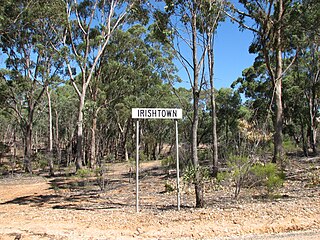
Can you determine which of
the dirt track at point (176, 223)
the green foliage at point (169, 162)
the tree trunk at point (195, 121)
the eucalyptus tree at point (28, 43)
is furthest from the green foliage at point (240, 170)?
the eucalyptus tree at point (28, 43)

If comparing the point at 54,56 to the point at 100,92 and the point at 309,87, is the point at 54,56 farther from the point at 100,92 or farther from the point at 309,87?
the point at 309,87

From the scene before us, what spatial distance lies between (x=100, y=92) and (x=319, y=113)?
1804cm

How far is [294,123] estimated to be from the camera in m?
29.1

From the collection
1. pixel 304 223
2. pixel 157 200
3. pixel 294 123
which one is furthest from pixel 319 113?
pixel 304 223

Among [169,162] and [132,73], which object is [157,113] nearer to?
[169,162]

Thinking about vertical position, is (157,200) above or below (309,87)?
below

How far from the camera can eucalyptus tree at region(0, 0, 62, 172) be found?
58.7 ft

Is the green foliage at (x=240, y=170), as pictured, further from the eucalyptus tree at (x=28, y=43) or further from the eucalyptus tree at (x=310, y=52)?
the eucalyptus tree at (x=28, y=43)

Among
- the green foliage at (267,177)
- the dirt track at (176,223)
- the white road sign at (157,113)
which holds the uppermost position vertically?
the white road sign at (157,113)

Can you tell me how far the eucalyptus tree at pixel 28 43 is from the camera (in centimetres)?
1789

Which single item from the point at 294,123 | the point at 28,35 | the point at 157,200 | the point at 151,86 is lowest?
the point at 157,200

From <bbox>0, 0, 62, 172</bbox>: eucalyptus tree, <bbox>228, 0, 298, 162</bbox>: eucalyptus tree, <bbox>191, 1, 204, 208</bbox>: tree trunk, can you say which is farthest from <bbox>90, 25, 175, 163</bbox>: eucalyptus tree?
<bbox>191, 1, 204, 208</bbox>: tree trunk

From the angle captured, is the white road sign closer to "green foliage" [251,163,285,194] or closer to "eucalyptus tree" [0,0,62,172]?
"green foliage" [251,163,285,194]

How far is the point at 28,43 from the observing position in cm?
2166
